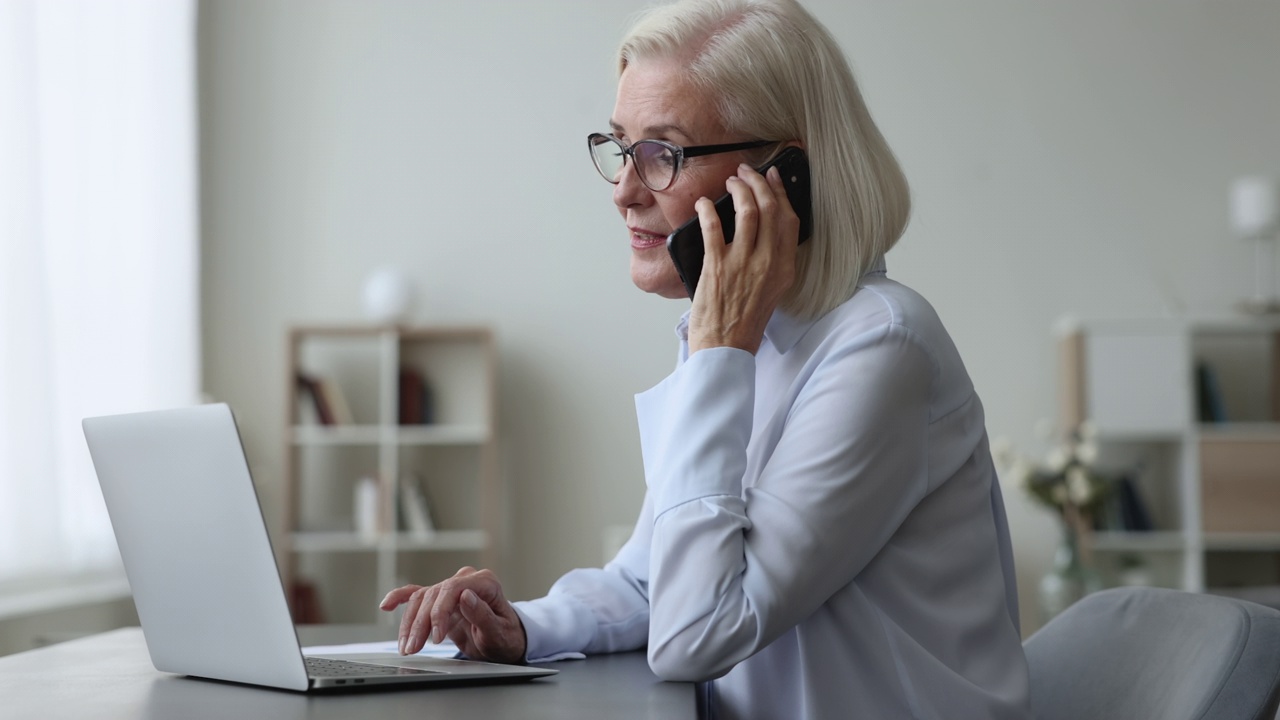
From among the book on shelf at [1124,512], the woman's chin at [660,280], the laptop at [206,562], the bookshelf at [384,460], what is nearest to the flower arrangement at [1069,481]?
the book on shelf at [1124,512]

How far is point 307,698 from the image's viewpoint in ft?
3.04

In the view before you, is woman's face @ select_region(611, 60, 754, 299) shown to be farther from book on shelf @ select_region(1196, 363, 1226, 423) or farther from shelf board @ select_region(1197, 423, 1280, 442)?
book on shelf @ select_region(1196, 363, 1226, 423)

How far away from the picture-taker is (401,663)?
3.59ft

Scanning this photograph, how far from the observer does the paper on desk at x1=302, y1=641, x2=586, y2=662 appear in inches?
48.6

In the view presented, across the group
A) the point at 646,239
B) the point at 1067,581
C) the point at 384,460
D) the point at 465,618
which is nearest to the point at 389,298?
the point at 384,460

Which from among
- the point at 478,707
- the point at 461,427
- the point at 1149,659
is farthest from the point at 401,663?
the point at 461,427

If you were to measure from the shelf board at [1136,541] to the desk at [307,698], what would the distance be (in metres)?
3.63

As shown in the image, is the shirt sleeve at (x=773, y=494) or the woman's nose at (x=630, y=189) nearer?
the shirt sleeve at (x=773, y=494)

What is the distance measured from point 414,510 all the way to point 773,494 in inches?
145

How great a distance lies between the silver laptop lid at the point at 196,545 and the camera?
917mm

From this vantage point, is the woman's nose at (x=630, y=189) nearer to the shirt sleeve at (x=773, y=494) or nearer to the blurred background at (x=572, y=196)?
the shirt sleeve at (x=773, y=494)

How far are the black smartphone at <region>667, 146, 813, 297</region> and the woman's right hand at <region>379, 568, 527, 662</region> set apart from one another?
0.38m

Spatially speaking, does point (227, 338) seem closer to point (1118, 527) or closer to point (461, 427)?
point (461, 427)

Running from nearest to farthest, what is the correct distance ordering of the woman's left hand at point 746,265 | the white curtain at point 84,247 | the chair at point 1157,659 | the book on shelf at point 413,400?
the chair at point 1157,659, the woman's left hand at point 746,265, the white curtain at point 84,247, the book on shelf at point 413,400
